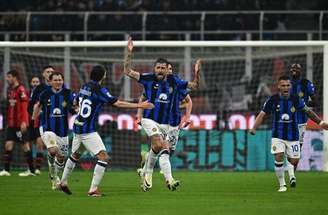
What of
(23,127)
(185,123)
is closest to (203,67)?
(23,127)

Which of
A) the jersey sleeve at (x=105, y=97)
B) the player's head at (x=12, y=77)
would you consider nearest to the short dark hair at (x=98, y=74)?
the jersey sleeve at (x=105, y=97)

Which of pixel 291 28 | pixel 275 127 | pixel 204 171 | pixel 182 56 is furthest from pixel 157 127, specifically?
pixel 291 28

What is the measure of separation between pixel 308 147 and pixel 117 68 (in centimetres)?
538

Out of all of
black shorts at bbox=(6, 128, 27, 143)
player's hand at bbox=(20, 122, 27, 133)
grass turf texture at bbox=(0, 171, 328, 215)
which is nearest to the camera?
grass turf texture at bbox=(0, 171, 328, 215)

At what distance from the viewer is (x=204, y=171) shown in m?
22.2

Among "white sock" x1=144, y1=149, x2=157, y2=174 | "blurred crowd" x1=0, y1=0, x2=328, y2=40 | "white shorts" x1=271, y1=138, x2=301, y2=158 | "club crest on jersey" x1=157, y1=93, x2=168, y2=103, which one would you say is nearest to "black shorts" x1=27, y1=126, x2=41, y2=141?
"club crest on jersey" x1=157, y1=93, x2=168, y2=103

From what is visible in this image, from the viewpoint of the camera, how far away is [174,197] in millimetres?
14352

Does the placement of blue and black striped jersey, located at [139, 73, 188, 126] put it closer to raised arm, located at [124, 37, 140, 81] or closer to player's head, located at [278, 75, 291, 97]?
raised arm, located at [124, 37, 140, 81]

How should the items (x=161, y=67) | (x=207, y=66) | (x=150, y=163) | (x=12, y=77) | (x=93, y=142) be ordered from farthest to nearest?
(x=207, y=66) → (x=12, y=77) → (x=161, y=67) → (x=150, y=163) → (x=93, y=142)

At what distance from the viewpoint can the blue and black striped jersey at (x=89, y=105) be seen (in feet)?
47.4

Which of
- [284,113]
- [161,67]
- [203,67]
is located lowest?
[284,113]

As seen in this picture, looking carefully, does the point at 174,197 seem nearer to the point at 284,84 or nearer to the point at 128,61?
the point at 128,61

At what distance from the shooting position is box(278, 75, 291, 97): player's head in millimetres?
15922

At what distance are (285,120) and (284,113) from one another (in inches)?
6.8
